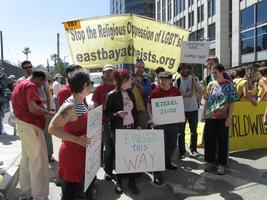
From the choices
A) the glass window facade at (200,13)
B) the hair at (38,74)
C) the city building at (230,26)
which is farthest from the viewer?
the glass window facade at (200,13)

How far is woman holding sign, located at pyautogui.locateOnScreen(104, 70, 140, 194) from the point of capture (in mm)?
6270

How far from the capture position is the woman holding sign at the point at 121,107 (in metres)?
6.27

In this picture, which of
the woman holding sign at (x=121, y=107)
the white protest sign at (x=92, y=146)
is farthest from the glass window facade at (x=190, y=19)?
the white protest sign at (x=92, y=146)

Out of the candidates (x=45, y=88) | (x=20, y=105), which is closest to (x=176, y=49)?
(x=45, y=88)

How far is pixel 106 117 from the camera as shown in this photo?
675 cm

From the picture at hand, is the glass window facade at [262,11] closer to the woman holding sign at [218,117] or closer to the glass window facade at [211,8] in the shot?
the glass window facade at [211,8]

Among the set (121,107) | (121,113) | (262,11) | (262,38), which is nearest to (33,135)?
(121,113)

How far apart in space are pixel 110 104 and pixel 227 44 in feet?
184

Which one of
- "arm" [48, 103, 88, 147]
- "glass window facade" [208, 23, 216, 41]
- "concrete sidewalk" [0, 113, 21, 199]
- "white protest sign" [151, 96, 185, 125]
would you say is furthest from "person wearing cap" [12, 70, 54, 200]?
"glass window facade" [208, 23, 216, 41]

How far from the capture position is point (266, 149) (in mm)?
9266

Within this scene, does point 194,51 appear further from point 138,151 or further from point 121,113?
point 138,151

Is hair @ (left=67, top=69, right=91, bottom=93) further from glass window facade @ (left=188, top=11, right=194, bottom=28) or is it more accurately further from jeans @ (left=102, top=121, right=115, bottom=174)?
glass window facade @ (left=188, top=11, right=194, bottom=28)

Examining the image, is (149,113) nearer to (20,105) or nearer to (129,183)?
(129,183)

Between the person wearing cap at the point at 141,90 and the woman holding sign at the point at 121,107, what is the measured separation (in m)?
0.77
